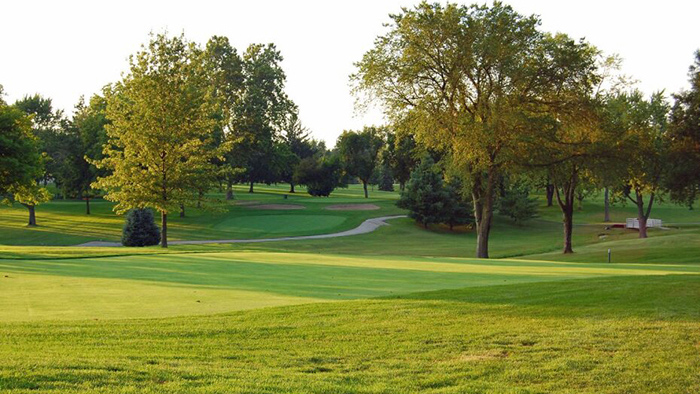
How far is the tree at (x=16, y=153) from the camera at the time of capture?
127 feet

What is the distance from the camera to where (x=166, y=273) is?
18.3 metres

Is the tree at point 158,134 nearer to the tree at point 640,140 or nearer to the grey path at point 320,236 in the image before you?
the grey path at point 320,236

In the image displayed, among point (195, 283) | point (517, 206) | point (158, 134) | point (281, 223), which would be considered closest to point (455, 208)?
point (517, 206)

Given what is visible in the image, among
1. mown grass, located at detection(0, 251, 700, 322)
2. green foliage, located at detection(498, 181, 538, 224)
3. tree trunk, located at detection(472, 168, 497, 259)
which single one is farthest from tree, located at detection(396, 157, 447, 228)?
mown grass, located at detection(0, 251, 700, 322)

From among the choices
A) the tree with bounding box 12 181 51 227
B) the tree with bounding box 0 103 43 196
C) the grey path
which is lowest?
the grey path

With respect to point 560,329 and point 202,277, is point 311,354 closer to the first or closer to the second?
point 560,329

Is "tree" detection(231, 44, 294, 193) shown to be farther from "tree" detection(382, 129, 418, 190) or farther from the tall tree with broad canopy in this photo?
the tall tree with broad canopy

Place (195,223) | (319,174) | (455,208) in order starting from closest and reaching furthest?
1. (195,223)
2. (455,208)
3. (319,174)

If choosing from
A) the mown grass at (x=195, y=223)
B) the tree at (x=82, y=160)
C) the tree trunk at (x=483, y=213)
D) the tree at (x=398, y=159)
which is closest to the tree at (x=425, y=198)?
the mown grass at (x=195, y=223)

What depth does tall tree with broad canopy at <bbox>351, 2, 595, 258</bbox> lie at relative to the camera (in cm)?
3459

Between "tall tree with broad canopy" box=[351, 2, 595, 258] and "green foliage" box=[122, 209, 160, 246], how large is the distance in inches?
743

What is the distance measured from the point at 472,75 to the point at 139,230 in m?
A: 25.6

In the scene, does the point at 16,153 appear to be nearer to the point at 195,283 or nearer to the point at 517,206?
the point at 195,283

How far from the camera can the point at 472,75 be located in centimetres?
3612
